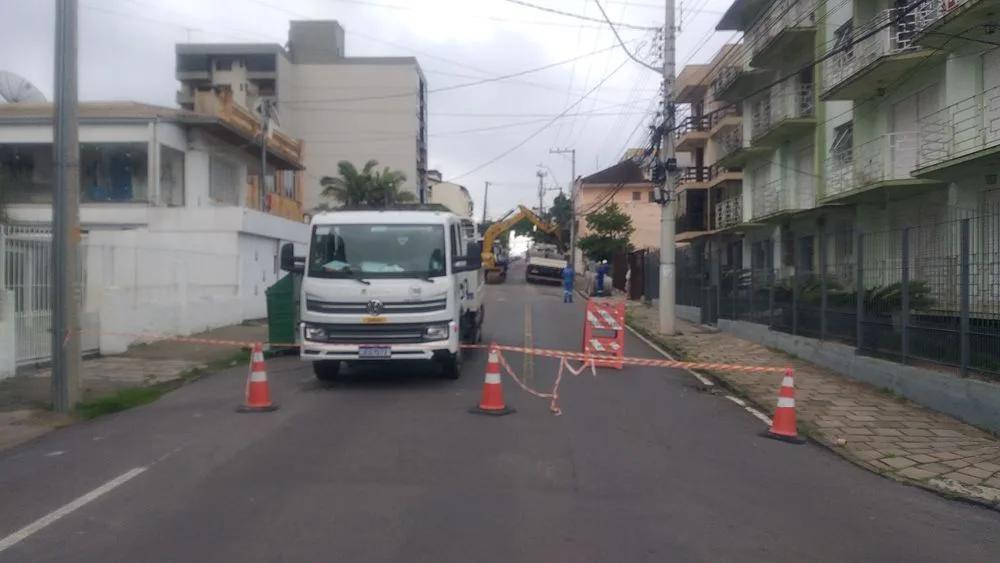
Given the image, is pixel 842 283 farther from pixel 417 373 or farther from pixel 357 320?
pixel 357 320

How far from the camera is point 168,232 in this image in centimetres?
2812

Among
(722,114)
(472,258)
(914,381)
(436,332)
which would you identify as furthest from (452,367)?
(722,114)

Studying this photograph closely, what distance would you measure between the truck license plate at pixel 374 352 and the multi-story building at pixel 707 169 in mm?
27384

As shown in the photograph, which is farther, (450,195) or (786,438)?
(450,195)

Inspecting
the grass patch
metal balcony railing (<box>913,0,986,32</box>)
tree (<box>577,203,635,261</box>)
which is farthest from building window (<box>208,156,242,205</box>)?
tree (<box>577,203,635,261</box>)

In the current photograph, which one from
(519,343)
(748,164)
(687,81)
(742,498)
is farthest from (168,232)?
(687,81)

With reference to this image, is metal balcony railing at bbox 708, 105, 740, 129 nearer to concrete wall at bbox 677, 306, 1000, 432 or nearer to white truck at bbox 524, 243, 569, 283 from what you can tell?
white truck at bbox 524, 243, 569, 283

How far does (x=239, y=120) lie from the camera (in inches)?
1244

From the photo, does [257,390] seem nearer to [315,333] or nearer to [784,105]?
[315,333]

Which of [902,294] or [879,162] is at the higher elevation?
[879,162]

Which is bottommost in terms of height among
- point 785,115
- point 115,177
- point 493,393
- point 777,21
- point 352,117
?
point 493,393

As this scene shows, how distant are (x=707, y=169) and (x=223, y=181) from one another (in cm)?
2439

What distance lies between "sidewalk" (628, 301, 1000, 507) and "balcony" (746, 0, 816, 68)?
1441 centimetres

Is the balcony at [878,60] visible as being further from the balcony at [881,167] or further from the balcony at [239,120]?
the balcony at [239,120]
